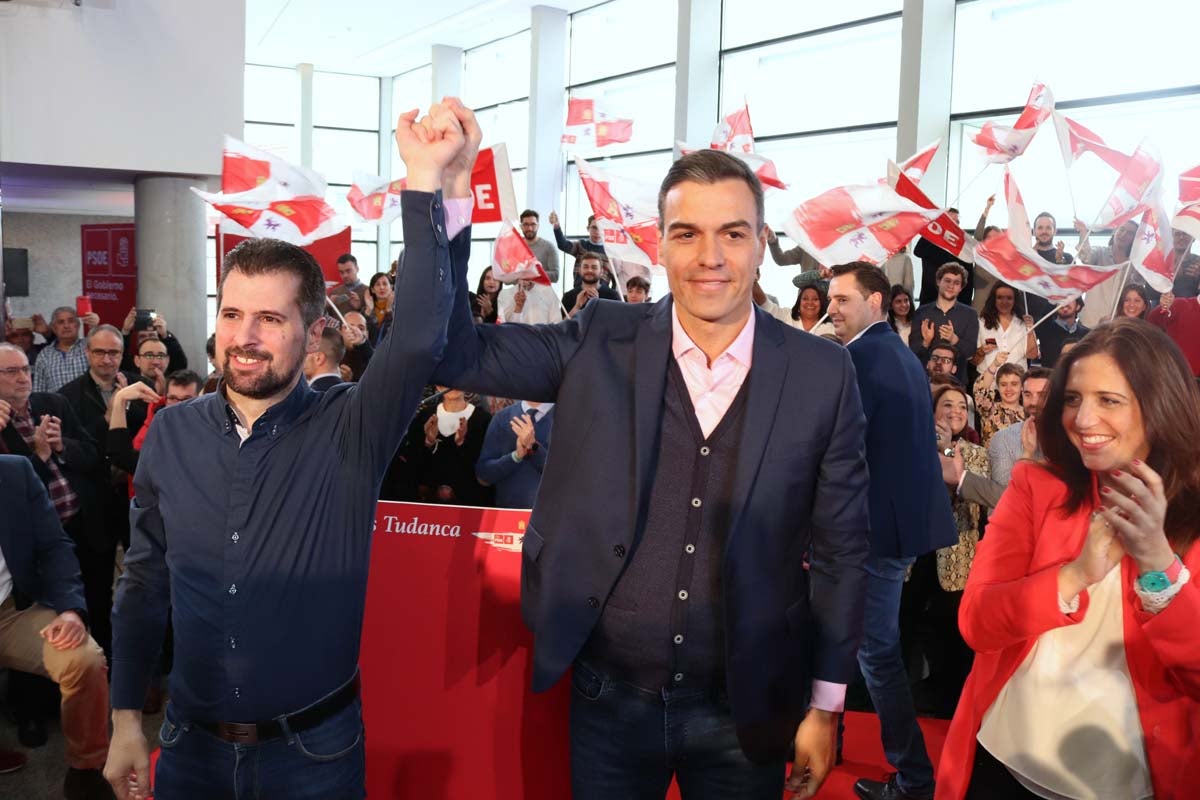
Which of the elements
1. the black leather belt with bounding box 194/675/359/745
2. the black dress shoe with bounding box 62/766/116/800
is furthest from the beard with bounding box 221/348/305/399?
the black dress shoe with bounding box 62/766/116/800

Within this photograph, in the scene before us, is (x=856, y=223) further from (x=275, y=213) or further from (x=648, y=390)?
(x=648, y=390)

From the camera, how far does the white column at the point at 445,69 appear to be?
21.1m

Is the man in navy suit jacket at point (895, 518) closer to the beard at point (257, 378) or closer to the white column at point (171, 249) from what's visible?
the beard at point (257, 378)

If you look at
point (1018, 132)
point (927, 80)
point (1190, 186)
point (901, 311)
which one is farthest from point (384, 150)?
point (1190, 186)

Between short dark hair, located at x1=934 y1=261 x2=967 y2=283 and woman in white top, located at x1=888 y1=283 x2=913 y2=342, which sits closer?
short dark hair, located at x1=934 y1=261 x2=967 y2=283

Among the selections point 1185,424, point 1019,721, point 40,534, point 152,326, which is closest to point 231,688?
point 1019,721

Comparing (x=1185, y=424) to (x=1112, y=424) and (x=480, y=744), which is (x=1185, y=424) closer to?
(x=1112, y=424)

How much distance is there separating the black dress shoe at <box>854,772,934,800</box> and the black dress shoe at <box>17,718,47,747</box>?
10.8 feet

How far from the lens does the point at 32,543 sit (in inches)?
145

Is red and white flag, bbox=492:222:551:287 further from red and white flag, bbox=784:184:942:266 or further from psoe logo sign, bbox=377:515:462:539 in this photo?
psoe logo sign, bbox=377:515:462:539

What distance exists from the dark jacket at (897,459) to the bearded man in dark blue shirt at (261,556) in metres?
2.16

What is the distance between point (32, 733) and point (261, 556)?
10.7 ft

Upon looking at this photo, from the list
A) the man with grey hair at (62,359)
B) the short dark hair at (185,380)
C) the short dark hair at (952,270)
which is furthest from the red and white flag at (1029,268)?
the man with grey hair at (62,359)

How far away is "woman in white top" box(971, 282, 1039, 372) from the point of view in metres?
8.07
